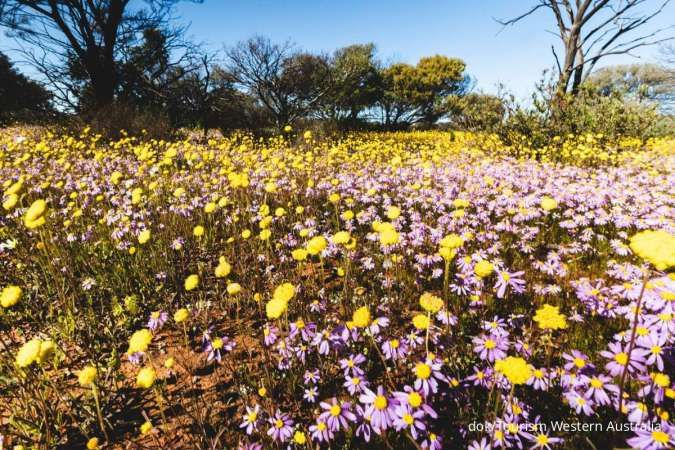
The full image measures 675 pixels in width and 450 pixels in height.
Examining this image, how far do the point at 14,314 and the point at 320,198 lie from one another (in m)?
4.43

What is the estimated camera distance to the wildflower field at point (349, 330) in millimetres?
1781

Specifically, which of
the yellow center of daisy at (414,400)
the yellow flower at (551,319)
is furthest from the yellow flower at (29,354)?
the yellow flower at (551,319)

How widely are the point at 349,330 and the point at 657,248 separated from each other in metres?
1.74

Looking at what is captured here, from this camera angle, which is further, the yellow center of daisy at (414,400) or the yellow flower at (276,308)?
the yellow flower at (276,308)

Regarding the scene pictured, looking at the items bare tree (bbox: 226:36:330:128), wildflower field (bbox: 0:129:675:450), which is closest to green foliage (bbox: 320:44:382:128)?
bare tree (bbox: 226:36:330:128)

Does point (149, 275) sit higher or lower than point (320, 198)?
lower

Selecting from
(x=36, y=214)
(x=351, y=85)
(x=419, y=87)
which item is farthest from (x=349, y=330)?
(x=419, y=87)

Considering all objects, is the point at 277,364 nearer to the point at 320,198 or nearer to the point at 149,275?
the point at 149,275

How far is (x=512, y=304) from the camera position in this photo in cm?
310

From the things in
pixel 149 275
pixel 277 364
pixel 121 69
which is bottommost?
pixel 277 364

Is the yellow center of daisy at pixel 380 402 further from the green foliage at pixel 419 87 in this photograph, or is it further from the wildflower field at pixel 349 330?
the green foliage at pixel 419 87

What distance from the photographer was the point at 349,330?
91.4 inches

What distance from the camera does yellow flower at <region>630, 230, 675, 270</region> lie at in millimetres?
1126

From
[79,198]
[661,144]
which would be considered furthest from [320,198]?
[661,144]
